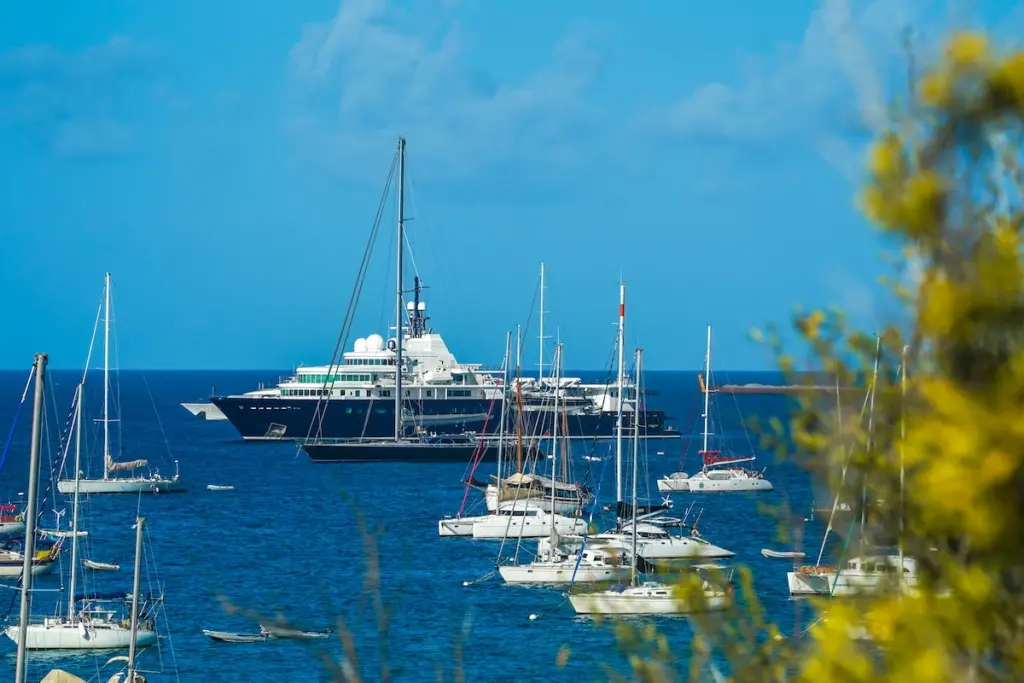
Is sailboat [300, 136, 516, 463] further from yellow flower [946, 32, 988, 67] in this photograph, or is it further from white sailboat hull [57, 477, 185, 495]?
yellow flower [946, 32, 988, 67]

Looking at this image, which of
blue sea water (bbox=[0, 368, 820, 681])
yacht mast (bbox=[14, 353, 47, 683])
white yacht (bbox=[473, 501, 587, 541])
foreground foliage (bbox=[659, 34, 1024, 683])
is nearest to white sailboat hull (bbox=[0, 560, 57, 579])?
blue sea water (bbox=[0, 368, 820, 681])

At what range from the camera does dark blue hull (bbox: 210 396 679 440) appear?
3324 inches

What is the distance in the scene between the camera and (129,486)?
190 ft

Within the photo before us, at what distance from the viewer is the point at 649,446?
91.4 metres

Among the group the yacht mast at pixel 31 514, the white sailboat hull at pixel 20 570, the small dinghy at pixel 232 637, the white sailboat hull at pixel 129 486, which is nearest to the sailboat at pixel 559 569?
the small dinghy at pixel 232 637

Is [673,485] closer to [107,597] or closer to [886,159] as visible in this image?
[107,597]

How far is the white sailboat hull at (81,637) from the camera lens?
85.0 feet

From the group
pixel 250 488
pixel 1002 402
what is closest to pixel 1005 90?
pixel 1002 402

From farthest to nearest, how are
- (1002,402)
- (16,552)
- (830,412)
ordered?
(16,552), (830,412), (1002,402)

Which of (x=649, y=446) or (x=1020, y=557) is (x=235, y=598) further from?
(x=649, y=446)

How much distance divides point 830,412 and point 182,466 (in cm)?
7352

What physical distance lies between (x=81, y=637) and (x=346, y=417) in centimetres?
5840

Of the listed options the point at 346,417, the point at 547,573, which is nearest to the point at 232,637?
the point at 547,573

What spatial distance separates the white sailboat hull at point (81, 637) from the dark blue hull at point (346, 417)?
181 feet
